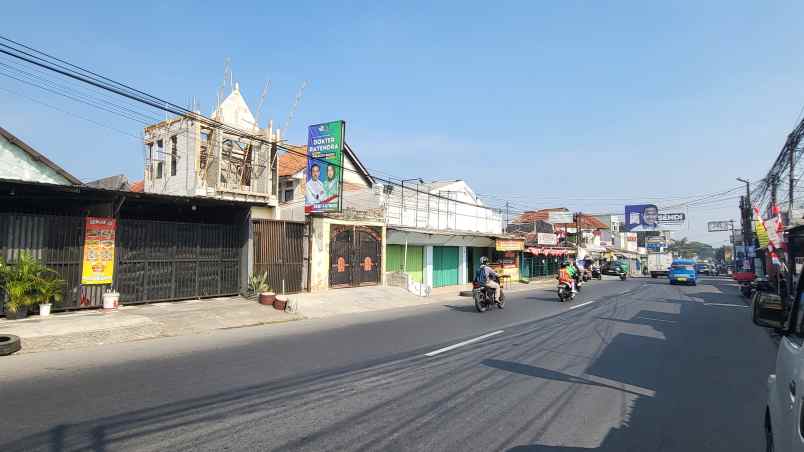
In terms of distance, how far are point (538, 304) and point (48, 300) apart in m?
16.3

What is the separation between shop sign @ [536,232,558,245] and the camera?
133 ft

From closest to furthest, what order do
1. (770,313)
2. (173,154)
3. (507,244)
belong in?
(770,313)
(173,154)
(507,244)

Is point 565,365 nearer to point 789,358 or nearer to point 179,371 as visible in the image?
point 789,358

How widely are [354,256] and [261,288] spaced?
19.8ft

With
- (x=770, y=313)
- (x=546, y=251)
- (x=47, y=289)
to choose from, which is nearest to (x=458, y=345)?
(x=770, y=313)

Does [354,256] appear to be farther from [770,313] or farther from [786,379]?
[786,379]

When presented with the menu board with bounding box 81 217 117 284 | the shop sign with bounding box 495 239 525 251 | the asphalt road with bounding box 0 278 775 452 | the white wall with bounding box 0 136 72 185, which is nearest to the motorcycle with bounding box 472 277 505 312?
the asphalt road with bounding box 0 278 775 452

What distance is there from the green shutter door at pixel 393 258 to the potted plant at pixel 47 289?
16.0 metres

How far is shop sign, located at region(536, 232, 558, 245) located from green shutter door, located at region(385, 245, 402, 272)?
18102 mm

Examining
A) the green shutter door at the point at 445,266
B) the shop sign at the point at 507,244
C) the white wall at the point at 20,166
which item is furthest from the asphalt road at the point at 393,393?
the shop sign at the point at 507,244

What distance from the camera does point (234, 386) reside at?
245 inches

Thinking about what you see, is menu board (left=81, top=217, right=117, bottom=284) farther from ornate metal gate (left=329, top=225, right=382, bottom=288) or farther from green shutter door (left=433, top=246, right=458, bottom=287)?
green shutter door (left=433, top=246, right=458, bottom=287)

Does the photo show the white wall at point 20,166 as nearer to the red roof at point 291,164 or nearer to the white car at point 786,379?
the red roof at point 291,164

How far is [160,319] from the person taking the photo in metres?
11.7
